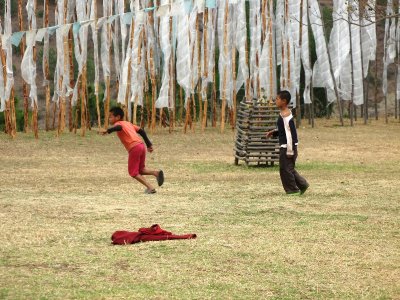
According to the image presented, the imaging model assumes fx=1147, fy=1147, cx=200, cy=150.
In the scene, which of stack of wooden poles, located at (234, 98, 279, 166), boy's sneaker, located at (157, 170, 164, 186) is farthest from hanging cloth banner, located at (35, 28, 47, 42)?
boy's sneaker, located at (157, 170, 164, 186)

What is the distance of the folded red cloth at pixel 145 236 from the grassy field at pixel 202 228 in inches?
4.9

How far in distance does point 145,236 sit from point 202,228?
923mm

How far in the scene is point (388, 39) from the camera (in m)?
26.4

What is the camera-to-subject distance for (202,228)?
399 inches

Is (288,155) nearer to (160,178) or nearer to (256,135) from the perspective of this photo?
(160,178)

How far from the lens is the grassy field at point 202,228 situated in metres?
7.54

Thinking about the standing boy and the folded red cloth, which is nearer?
the folded red cloth

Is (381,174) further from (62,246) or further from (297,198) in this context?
(62,246)

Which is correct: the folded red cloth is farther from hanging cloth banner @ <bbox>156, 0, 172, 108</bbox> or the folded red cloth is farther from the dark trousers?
hanging cloth banner @ <bbox>156, 0, 172, 108</bbox>

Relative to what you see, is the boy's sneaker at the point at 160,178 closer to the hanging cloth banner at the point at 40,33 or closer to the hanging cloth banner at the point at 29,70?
the hanging cloth banner at the point at 40,33

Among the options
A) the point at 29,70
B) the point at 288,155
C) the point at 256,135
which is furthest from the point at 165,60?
the point at 288,155

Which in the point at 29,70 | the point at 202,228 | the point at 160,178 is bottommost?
the point at 202,228

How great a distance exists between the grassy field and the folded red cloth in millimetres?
124

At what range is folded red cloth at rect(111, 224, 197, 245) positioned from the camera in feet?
30.2
